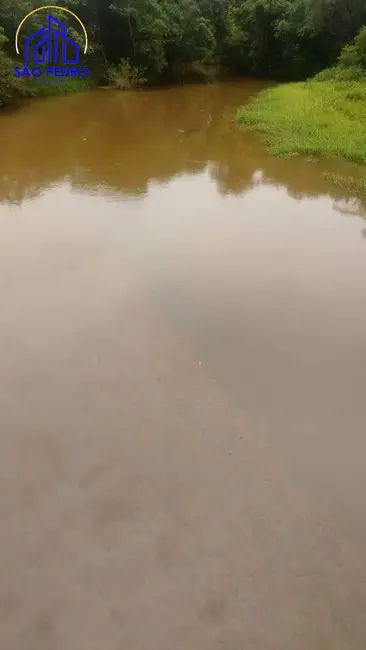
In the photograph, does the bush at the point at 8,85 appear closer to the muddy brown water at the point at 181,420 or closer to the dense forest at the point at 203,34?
the dense forest at the point at 203,34

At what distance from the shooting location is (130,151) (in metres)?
10.5

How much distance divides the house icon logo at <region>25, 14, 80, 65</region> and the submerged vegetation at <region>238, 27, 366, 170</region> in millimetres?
5331

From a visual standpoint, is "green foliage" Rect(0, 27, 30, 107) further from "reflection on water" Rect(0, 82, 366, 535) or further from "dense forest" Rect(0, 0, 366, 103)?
"reflection on water" Rect(0, 82, 366, 535)

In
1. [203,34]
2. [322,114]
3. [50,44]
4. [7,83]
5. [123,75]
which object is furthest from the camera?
[203,34]

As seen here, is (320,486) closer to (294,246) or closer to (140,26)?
(294,246)

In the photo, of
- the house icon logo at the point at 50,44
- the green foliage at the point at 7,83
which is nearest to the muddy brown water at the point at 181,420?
the green foliage at the point at 7,83

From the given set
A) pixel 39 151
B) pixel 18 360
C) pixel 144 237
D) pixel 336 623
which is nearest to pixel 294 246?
pixel 144 237

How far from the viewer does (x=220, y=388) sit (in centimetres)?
465

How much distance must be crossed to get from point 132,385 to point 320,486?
1.70 meters

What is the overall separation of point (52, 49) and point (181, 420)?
45.6 ft

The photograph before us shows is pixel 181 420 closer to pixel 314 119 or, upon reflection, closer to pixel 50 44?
pixel 314 119

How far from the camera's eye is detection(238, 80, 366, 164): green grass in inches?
401

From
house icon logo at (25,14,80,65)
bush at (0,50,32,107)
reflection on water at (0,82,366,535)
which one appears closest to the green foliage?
bush at (0,50,32,107)

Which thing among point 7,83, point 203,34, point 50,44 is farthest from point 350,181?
point 203,34
